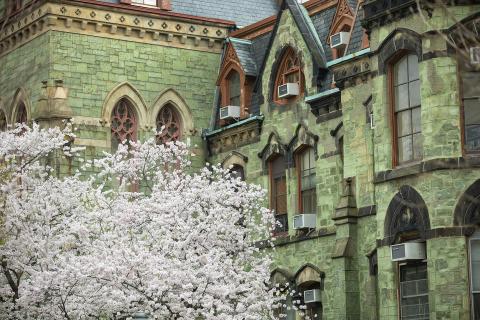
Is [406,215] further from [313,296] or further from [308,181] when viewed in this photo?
[308,181]

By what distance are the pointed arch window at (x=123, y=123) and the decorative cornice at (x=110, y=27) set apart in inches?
87.8

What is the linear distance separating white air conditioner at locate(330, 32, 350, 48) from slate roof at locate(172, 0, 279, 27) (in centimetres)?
878

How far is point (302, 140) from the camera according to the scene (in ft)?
130

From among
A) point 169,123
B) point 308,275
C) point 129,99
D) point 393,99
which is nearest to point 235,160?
point 169,123

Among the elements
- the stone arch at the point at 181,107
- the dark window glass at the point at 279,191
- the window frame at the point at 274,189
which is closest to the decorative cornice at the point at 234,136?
the stone arch at the point at 181,107

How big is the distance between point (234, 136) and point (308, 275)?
22.5 feet

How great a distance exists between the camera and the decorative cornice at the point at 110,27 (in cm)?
4275

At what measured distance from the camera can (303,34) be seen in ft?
132

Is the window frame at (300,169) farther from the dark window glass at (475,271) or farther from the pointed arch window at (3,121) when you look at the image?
the pointed arch window at (3,121)

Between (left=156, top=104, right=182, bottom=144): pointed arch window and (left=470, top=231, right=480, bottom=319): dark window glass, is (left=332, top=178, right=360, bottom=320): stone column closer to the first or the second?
(left=470, top=231, right=480, bottom=319): dark window glass

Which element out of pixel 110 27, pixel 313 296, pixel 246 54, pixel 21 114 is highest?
pixel 110 27

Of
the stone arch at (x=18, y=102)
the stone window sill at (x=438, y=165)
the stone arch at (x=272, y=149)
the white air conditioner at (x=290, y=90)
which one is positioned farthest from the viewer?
the stone arch at (x=18, y=102)

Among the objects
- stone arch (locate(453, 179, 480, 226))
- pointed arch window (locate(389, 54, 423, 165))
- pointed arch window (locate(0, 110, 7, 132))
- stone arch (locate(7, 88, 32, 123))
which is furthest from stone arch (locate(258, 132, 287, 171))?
stone arch (locate(453, 179, 480, 226))

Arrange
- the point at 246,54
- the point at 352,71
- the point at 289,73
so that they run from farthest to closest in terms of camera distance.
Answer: the point at 246,54, the point at 289,73, the point at 352,71
